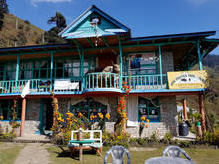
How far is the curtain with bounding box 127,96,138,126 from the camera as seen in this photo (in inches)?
444

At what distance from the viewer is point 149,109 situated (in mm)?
11555

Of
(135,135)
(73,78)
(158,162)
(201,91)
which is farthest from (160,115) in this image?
(158,162)

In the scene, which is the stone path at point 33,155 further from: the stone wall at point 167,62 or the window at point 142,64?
the stone wall at point 167,62

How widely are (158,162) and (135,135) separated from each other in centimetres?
768

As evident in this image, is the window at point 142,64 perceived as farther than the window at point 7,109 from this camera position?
No

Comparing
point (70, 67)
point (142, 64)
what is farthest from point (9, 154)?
point (142, 64)

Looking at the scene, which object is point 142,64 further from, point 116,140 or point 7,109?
point 7,109

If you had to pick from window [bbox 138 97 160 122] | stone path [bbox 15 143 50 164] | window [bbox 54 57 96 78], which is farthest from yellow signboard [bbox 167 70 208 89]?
stone path [bbox 15 143 50 164]

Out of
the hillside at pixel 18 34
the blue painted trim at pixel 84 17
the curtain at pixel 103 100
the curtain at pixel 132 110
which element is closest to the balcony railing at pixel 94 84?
the curtain at pixel 132 110

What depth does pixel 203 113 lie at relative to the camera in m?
10.1

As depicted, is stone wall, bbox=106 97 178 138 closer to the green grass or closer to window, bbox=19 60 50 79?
the green grass

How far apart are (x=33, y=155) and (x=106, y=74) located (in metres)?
5.44

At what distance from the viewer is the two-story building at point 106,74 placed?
10.6 metres

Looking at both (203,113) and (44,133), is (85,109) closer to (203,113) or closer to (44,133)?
(44,133)
